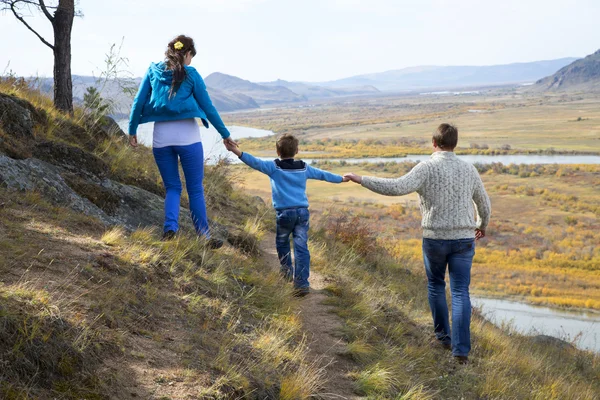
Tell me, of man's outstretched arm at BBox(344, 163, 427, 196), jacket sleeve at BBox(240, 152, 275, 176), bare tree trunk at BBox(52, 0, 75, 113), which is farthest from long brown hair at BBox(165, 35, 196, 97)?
bare tree trunk at BBox(52, 0, 75, 113)

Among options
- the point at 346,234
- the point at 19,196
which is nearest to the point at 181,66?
the point at 19,196

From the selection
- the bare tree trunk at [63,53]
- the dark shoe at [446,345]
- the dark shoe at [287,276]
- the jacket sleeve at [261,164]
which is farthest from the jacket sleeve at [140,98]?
the bare tree trunk at [63,53]

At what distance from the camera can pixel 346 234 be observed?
420 inches

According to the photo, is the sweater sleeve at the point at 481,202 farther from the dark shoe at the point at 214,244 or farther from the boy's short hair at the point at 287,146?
the dark shoe at the point at 214,244

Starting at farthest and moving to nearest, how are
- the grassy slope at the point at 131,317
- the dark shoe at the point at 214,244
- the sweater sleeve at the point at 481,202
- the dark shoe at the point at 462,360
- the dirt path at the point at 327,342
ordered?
the dark shoe at the point at 214,244 → the dark shoe at the point at 462,360 → the sweater sleeve at the point at 481,202 → the dirt path at the point at 327,342 → the grassy slope at the point at 131,317

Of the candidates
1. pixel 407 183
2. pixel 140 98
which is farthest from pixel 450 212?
pixel 140 98

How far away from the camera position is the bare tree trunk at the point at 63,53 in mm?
8438

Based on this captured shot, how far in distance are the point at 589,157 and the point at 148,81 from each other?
Answer: 75093 mm

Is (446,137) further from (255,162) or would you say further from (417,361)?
(417,361)

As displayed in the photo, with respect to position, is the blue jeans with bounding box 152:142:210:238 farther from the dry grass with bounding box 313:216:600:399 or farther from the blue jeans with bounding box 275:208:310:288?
A: the dry grass with bounding box 313:216:600:399

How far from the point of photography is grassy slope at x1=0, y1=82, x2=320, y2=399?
9.18ft

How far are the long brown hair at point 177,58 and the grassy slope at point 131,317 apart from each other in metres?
1.34

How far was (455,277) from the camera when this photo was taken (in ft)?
15.5

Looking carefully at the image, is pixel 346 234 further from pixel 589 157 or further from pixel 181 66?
pixel 589 157
